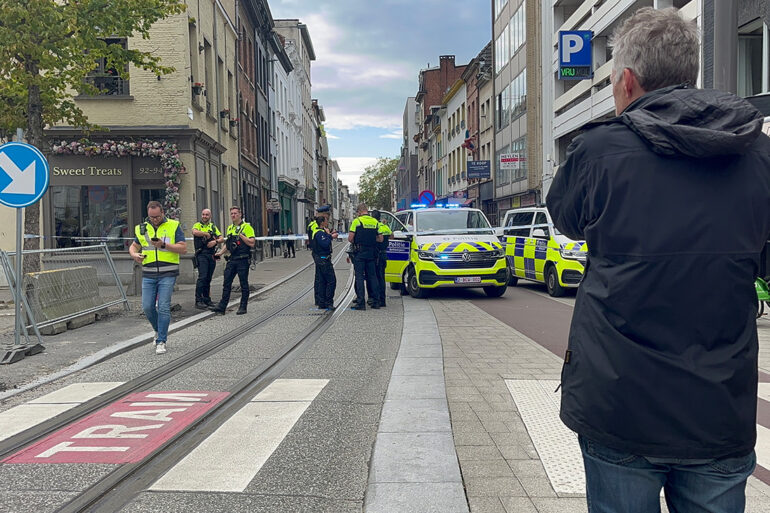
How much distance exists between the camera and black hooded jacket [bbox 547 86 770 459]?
1651 millimetres

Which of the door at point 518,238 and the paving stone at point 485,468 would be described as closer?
the paving stone at point 485,468

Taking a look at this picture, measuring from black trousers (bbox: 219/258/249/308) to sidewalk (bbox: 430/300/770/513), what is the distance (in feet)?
17.0

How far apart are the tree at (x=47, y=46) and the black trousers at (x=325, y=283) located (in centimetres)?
464

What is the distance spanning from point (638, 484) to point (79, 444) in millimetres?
3921

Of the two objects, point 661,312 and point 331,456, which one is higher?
point 661,312

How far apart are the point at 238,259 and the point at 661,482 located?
1121cm

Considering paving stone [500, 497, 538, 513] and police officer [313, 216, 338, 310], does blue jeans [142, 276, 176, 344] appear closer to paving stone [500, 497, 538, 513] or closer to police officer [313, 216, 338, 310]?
police officer [313, 216, 338, 310]

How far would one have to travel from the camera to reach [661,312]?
5.48 ft

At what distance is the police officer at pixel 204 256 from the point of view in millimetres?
13148

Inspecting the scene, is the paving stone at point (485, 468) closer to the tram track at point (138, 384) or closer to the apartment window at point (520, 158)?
the tram track at point (138, 384)

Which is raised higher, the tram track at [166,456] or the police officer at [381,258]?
the police officer at [381,258]

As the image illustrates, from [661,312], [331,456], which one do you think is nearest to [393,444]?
[331,456]

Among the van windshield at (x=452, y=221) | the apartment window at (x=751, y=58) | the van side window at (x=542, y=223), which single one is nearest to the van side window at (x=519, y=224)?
the van side window at (x=542, y=223)

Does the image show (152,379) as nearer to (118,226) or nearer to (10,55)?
(10,55)
